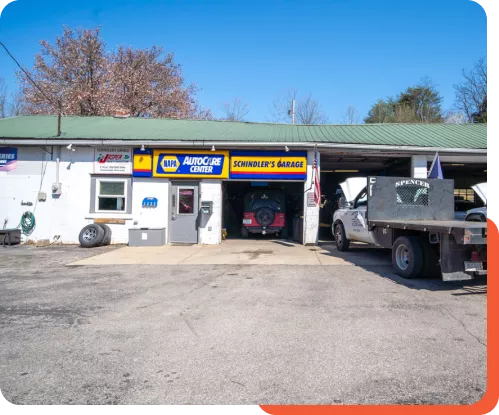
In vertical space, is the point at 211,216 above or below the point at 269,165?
below

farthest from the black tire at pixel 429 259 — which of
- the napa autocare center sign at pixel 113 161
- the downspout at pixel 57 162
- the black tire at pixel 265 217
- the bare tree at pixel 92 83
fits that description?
the bare tree at pixel 92 83

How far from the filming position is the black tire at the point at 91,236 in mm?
11945

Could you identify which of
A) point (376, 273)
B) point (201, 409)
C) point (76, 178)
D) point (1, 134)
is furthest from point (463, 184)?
point (1, 134)

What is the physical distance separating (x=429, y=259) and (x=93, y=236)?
1056 centimetres

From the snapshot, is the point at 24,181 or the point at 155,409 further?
the point at 24,181

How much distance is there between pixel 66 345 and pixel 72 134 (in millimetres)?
11599

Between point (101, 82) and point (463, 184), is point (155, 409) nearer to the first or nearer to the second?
point (463, 184)

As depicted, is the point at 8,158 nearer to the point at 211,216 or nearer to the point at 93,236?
the point at 93,236

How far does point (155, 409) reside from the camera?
263 cm

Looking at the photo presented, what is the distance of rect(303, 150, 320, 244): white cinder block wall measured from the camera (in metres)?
12.4

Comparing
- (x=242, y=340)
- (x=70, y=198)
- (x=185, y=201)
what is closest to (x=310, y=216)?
(x=185, y=201)

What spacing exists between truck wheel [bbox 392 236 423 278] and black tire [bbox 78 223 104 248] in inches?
380

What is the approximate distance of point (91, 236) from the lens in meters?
12.1

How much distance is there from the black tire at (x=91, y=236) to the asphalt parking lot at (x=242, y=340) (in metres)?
4.74
